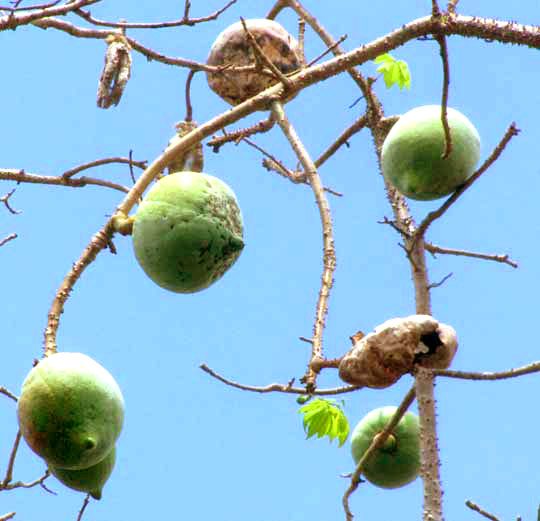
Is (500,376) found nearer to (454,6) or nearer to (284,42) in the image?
(454,6)

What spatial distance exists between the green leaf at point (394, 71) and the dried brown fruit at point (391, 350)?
4.53 feet

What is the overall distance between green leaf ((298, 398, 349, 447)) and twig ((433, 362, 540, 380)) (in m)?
0.82

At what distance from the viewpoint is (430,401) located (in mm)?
2031

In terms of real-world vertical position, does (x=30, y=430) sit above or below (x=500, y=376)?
below

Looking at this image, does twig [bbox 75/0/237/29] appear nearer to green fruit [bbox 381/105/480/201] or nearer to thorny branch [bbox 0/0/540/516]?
thorny branch [bbox 0/0/540/516]

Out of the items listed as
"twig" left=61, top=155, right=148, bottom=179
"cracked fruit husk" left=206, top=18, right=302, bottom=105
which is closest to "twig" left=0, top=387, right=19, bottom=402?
"twig" left=61, top=155, right=148, bottom=179

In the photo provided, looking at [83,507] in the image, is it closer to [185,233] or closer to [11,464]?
[11,464]

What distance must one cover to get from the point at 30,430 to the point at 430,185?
1217 mm

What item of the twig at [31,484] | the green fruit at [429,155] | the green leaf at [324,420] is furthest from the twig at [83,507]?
the green fruit at [429,155]

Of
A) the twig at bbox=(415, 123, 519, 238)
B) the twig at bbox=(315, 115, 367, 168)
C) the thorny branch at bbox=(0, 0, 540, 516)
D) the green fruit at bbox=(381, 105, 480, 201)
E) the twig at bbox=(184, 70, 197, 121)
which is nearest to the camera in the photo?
the twig at bbox=(415, 123, 519, 238)

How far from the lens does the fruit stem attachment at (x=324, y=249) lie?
178 centimetres

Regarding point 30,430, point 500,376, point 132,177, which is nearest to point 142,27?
point 132,177

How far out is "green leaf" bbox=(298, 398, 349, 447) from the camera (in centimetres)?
265

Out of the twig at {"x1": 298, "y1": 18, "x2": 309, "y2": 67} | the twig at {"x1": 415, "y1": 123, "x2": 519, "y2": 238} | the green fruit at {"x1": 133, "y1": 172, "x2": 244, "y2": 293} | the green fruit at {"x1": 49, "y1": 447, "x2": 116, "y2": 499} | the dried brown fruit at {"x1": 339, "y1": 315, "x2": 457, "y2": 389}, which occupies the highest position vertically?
the twig at {"x1": 298, "y1": 18, "x2": 309, "y2": 67}
